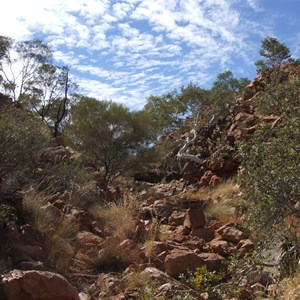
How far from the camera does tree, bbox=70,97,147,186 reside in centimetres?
1661

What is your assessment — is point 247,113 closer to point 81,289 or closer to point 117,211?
point 117,211

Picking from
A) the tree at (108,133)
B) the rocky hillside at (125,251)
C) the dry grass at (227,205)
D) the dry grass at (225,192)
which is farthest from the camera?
the tree at (108,133)

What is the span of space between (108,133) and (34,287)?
1219cm

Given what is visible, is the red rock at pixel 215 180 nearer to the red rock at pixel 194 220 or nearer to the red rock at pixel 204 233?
the red rock at pixel 194 220

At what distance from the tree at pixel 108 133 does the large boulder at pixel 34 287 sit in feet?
37.6

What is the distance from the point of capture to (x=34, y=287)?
4.59 metres

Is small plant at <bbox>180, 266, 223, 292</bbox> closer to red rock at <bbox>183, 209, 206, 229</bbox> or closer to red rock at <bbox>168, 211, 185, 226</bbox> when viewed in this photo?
red rock at <bbox>183, 209, 206, 229</bbox>

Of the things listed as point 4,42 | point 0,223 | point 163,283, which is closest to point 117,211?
point 0,223

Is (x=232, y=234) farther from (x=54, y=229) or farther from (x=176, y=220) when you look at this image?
(x=54, y=229)

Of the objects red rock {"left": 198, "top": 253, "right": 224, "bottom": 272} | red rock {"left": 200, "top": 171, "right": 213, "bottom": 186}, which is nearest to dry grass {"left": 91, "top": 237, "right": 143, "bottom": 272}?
red rock {"left": 198, "top": 253, "right": 224, "bottom": 272}

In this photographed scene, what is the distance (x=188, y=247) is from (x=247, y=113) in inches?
411

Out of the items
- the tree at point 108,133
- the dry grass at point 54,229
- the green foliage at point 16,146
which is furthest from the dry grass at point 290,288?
the tree at point 108,133

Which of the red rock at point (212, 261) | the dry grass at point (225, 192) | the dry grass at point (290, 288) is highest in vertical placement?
the dry grass at point (225, 192)

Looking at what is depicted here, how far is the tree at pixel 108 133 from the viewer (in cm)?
1661
